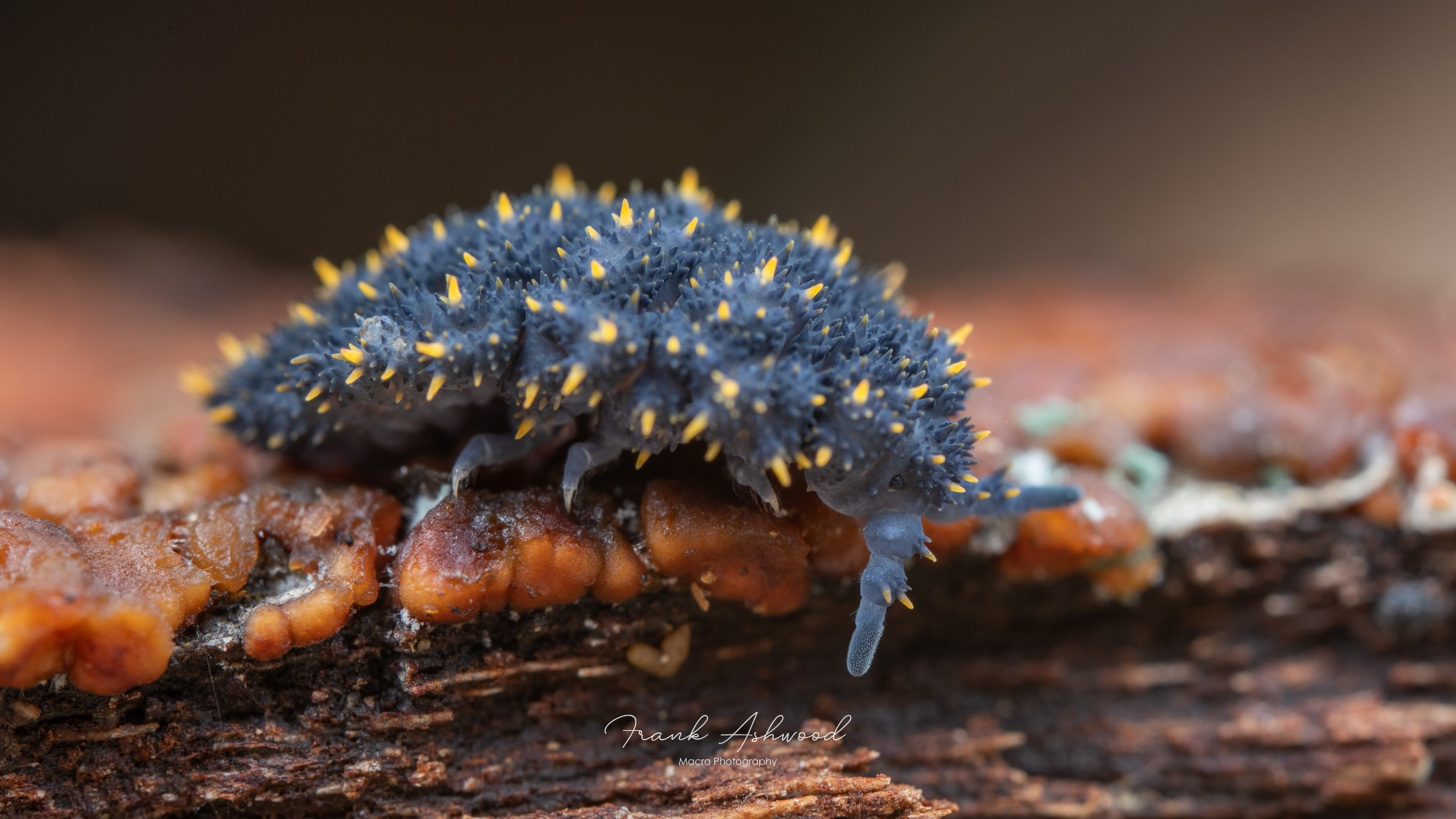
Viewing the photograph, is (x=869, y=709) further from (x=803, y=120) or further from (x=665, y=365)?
(x=803, y=120)

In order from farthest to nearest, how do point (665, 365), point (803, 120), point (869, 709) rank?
point (803, 120) < point (869, 709) < point (665, 365)

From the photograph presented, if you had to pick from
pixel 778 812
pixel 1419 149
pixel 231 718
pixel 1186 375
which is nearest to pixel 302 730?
pixel 231 718

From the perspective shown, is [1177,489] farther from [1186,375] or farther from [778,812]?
[778,812]
